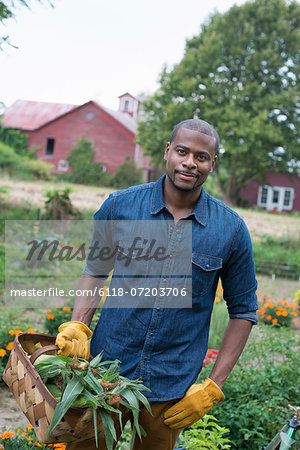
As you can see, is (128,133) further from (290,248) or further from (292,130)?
(290,248)

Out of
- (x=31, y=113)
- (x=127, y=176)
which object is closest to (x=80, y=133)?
(x=31, y=113)

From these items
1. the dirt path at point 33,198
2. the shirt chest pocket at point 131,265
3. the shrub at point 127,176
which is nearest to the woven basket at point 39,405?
the shirt chest pocket at point 131,265

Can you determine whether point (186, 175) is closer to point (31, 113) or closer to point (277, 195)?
point (31, 113)

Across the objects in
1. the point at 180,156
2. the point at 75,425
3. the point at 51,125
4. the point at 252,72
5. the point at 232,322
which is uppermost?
the point at 252,72

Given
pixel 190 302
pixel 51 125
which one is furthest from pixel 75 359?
pixel 51 125

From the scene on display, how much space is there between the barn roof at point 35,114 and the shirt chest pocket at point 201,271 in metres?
24.0

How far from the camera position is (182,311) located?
1.90 metres

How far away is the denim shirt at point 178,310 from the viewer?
74.6 inches

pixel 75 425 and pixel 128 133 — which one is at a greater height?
pixel 128 133

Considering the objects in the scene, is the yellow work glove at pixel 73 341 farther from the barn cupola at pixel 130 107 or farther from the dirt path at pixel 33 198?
the barn cupola at pixel 130 107

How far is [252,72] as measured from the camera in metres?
26.3

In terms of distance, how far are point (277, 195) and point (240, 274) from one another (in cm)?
3442

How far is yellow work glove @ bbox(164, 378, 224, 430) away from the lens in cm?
185

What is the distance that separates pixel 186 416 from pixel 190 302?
0.47 metres
